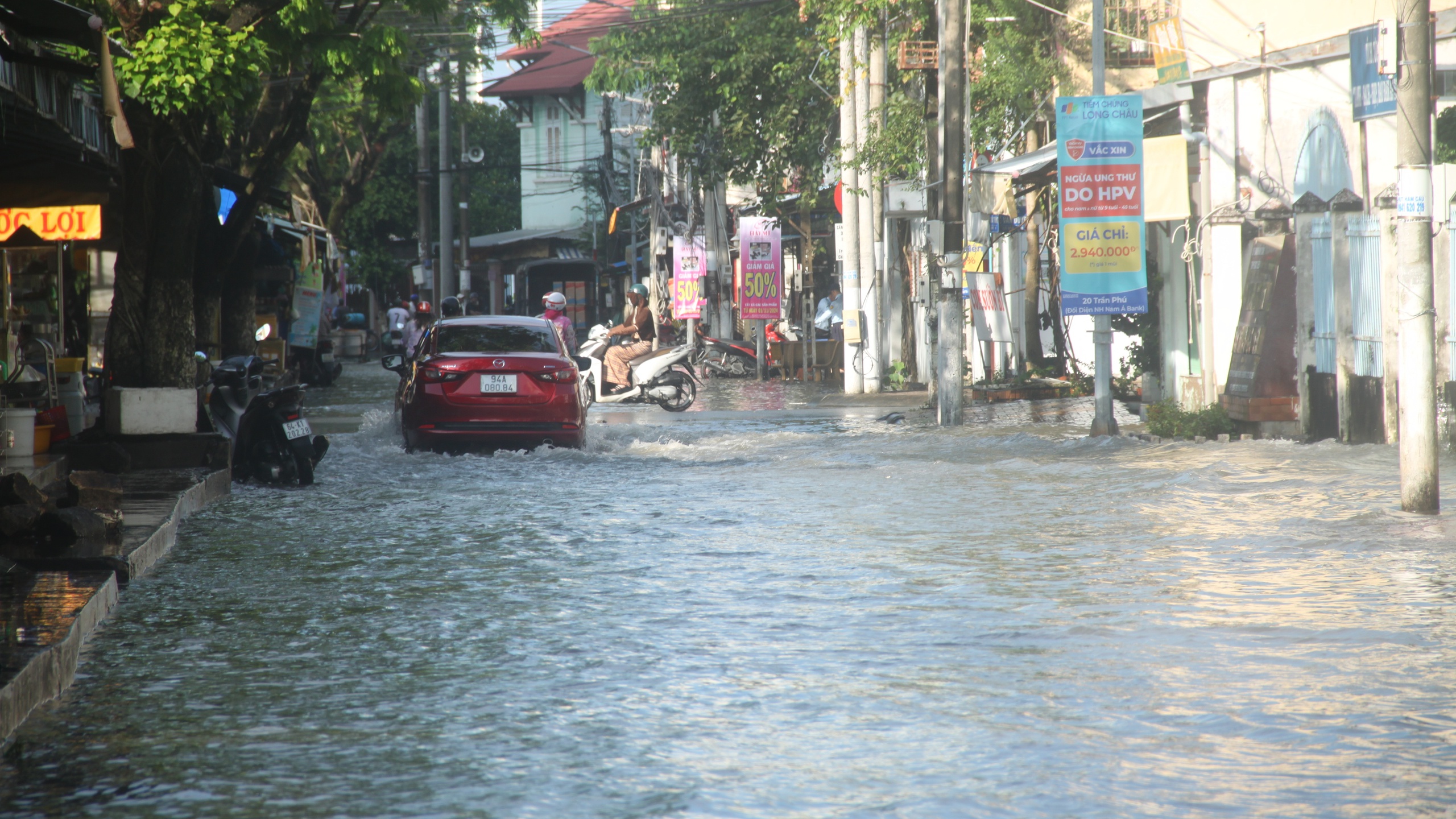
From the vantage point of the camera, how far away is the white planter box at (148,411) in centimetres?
1323

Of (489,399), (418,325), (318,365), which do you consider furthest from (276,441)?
(418,325)

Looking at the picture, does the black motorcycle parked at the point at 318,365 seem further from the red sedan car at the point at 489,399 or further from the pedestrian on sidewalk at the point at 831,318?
the red sedan car at the point at 489,399

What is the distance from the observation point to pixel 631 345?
80.4ft

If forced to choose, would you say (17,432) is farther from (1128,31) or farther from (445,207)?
(445,207)

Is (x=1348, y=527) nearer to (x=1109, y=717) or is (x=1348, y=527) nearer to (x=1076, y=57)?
(x=1109, y=717)

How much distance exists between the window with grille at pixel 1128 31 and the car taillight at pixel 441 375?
12.0m

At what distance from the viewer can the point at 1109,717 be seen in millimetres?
5258

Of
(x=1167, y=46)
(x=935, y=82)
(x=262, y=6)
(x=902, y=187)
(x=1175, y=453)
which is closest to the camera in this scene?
(x=262, y=6)

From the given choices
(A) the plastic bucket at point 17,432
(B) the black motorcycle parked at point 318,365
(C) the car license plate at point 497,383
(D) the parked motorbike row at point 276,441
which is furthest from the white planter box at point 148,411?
(B) the black motorcycle parked at point 318,365

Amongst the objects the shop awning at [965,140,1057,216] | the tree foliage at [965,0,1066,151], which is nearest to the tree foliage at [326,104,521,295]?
the tree foliage at [965,0,1066,151]

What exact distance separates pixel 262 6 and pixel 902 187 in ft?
40.1

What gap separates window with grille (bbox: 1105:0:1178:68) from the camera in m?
22.7

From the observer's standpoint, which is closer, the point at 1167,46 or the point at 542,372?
the point at 542,372

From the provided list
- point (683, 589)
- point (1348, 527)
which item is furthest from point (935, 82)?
point (683, 589)
